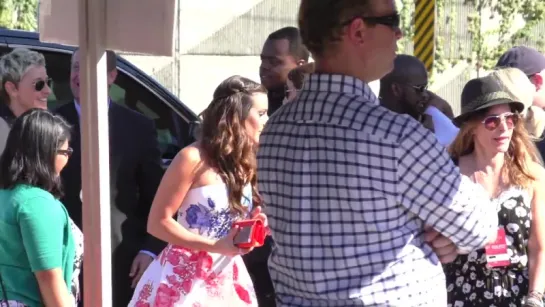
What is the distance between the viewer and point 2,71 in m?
5.12

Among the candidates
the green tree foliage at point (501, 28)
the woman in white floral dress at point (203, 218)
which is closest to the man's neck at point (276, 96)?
the woman in white floral dress at point (203, 218)

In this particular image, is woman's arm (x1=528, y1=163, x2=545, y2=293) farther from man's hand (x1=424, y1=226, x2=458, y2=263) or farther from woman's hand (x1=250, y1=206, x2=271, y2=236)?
man's hand (x1=424, y1=226, x2=458, y2=263)

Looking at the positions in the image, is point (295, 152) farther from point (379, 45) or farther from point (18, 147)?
point (18, 147)

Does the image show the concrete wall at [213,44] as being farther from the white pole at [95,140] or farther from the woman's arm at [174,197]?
the white pole at [95,140]

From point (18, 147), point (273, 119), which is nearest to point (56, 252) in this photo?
point (18, 147)

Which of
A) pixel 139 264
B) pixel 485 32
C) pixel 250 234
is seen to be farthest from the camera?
pixel 485 32

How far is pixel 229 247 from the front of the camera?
3.72m

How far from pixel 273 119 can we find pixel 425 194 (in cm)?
59

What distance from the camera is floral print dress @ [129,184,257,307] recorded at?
3.98 metres

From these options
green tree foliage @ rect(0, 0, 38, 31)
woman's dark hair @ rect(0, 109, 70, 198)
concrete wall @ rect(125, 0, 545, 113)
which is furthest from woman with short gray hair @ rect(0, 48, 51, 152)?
concrete wall @ rect(125, 0, 545, 113)

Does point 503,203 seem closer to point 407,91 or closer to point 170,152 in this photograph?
point 407,91

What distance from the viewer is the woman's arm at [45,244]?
11.8ft

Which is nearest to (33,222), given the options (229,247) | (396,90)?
(229,247)

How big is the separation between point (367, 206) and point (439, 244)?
226 millimetres
